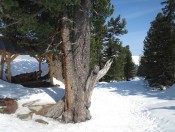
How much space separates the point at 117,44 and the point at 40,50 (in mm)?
20969

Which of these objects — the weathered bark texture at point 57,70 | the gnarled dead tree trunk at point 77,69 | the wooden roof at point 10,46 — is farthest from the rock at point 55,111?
the weathered bark texture at point 57,70

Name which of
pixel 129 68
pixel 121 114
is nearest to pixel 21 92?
pixel 121 114

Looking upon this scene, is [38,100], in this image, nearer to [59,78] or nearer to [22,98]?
[22,98]

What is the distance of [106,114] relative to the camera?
1348cm

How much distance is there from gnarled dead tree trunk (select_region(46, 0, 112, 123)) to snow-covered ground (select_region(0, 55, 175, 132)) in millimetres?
557

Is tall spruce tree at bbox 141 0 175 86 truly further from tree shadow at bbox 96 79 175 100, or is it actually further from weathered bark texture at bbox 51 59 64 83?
weathered bark texture at bbox 51 59 64 83

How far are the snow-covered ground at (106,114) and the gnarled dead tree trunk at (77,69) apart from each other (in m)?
0.56

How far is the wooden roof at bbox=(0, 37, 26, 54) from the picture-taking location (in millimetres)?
15930

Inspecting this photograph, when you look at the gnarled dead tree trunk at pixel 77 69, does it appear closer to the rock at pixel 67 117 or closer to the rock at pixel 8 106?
the rock at pixel 67 117

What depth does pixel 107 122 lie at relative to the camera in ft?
40.1

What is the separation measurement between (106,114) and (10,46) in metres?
6.98

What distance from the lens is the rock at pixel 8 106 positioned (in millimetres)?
11918

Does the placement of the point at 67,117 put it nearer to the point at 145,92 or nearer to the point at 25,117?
the point at 25,117

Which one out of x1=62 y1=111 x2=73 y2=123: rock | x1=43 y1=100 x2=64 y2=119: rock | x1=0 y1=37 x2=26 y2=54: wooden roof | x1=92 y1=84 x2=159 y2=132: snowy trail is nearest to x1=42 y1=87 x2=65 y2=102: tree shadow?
x1=43 y1=100 x2=64 y2=119: rock
